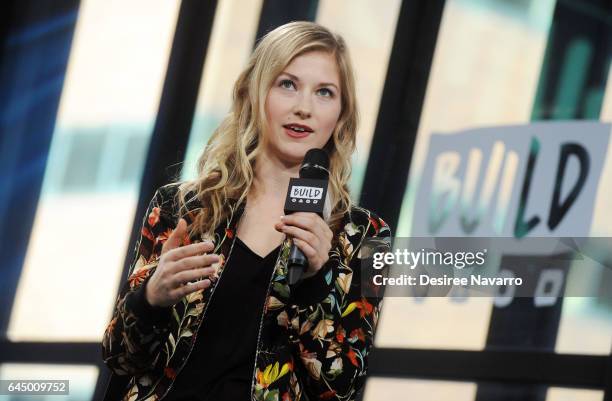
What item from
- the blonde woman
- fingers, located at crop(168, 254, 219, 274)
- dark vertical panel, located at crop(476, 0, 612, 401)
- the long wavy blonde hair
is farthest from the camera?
dark vertical panel, located at crop(476, 0, 612, 401)

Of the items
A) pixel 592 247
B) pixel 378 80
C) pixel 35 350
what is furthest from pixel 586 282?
pixel 35 350

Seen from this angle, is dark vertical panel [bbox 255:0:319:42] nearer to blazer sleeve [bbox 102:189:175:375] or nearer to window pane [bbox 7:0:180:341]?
window pane [bbox 7:0:180:341]

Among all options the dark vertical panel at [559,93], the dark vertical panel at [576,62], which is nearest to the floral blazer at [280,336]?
the dark vertical panel at [559,93]

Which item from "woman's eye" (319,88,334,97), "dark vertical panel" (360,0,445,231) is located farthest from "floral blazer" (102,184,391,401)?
"dark vertical panel" (360,0,445,231)

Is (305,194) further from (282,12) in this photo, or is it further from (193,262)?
(282,12)

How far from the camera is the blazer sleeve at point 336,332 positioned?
1.91m

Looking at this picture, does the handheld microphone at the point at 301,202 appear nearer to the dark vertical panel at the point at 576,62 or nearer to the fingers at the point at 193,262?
the fingers at the point at 193,262

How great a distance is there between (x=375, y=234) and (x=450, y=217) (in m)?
1.81

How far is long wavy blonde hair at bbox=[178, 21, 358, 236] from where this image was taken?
6.95ft

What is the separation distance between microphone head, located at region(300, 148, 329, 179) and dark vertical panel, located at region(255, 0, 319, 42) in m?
2.56

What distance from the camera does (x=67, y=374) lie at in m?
4.31

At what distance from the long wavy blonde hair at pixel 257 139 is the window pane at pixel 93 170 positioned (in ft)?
7.76

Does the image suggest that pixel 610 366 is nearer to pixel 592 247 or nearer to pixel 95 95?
pixel 592 247

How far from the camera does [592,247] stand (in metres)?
3.49
